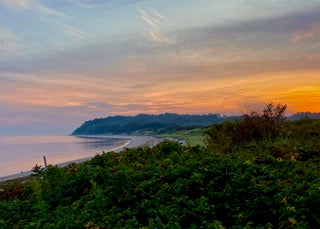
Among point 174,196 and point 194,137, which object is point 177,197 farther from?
point 194,137

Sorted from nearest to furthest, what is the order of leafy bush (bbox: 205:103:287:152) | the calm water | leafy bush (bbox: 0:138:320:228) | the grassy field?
leafy bush (bbox: 0:138:320:228) < leafy bush (bbox: 205:103:287:152) < the grassy field < the calm water

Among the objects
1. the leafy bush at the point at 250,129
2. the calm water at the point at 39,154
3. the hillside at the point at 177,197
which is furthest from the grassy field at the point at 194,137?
the calm water at the point at 39,154

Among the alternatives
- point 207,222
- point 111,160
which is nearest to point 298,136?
point 111,160

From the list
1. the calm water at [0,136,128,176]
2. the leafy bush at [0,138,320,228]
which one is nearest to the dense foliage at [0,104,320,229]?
the leafy bush at [0,138,320,228]

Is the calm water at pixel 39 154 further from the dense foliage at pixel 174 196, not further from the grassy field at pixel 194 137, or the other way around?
the dense foliage at pixel 174 196

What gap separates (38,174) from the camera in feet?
27.4

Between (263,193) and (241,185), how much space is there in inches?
16.1

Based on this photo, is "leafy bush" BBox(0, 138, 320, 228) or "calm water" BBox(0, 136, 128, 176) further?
"calm water" BBox(0, 136, 128, 176)

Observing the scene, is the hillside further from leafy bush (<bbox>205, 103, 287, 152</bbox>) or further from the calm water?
the calm water

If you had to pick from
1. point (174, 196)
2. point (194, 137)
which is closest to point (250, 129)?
point (174, 196)

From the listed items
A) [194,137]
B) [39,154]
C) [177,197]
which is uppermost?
[177,197]

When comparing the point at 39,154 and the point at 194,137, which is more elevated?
the point at 194,137

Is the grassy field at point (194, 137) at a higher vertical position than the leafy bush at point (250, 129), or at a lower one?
lower

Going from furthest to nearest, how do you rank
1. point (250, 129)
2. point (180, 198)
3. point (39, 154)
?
point (39, 154)
point (250, 129)
point (180, 198)
